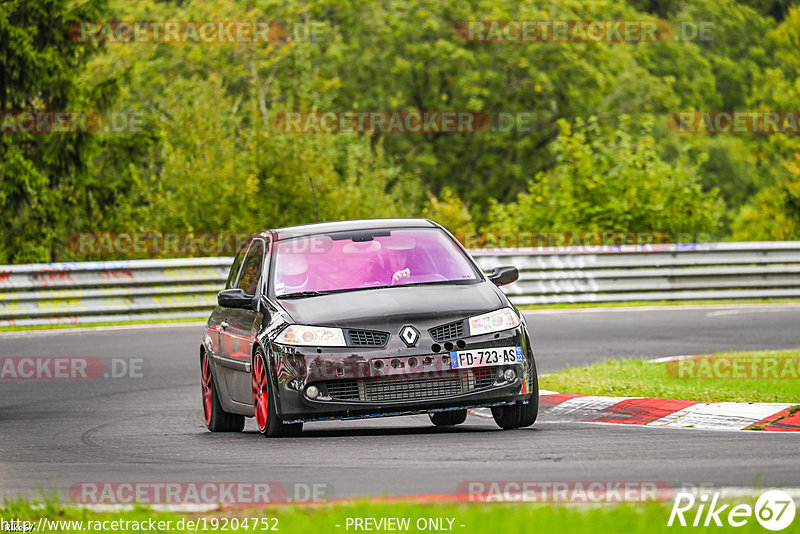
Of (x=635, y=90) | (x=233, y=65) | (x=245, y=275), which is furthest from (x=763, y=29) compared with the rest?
(x=245, y=275)

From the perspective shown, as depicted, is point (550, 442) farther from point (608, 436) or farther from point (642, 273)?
point (642, 273)

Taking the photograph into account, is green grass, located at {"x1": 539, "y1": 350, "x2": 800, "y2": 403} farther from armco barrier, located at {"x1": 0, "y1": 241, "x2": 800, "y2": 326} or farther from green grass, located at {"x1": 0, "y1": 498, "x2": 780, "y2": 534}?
armco barrier, located at {"x1": 0, "y1": 241, "x2": 800, "y2": 326}

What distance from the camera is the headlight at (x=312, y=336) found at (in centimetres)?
960

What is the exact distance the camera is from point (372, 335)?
31.4 ft

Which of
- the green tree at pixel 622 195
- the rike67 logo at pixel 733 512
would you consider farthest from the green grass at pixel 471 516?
the green tree at pixel 622 195

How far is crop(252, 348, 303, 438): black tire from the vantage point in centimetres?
988

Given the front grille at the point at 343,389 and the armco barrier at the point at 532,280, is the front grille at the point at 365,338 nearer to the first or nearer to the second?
the front grille at the point at 343,389

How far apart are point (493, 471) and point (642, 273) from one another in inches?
726

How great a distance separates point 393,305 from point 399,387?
0.58 m

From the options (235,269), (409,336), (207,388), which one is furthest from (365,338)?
(235,269)

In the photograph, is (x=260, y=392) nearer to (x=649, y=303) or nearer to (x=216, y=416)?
(x=216, y=416)

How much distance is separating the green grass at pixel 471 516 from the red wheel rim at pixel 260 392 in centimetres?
339

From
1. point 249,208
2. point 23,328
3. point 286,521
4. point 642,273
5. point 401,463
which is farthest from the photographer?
point 249,208

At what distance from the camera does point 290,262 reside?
10.8 meters
